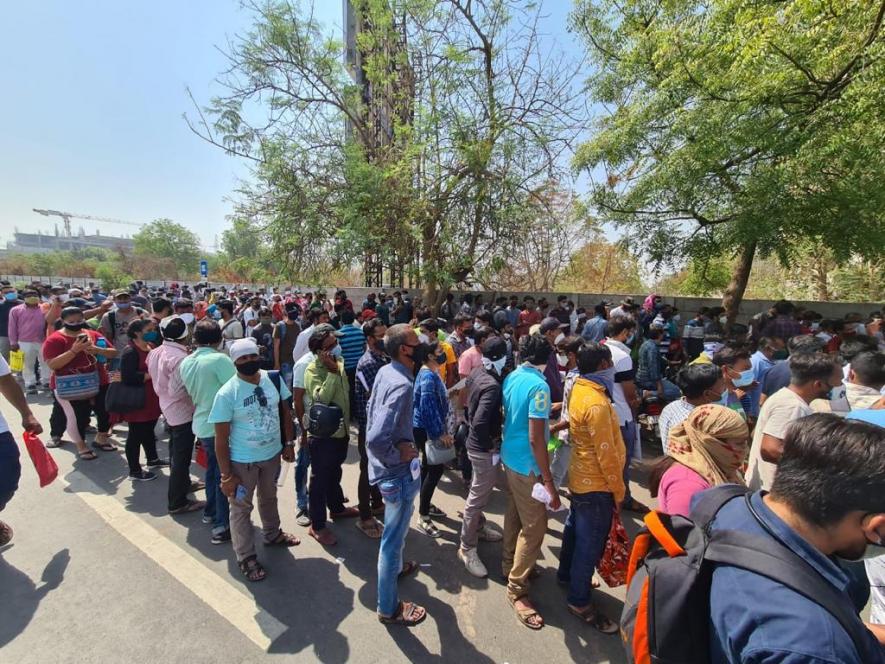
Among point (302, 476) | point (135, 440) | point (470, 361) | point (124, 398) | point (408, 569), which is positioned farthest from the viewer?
point (135, 440)

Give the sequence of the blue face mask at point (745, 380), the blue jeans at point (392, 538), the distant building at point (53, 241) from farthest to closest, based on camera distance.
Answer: the distant building at point (53, 241) → the blue face mask at point (745, 380) → the blue jeans at point (392, 538)

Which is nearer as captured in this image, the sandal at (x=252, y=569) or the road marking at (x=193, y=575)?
the road marking at (x=193, y=575)

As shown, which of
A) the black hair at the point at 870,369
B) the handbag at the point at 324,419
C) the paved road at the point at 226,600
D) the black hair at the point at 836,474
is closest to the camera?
the black hair at the point at 836,474

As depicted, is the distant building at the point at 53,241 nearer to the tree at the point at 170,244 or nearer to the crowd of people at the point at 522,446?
the tree at the point at 170,244

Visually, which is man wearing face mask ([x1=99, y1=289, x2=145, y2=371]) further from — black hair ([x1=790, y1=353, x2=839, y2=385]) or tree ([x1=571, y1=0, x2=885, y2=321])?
tree ([x1=571, y1=0, x2=885, y2=321])

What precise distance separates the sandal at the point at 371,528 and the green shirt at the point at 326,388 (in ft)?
2.79

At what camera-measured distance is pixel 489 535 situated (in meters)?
3.59

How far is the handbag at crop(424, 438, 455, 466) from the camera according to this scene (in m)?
3.29

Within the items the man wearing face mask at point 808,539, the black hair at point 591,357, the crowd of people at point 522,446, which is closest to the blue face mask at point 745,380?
the crowd of people at point 522,446

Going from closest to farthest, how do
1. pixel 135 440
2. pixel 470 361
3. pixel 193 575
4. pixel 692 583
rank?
pixel 692 583
pixel 193 575
pixel 470 361
pixel 135 440

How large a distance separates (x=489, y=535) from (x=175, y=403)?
9.82 ft

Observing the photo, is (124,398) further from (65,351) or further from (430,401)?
(430,401)

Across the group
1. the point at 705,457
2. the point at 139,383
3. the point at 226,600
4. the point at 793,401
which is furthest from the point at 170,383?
the point at 793,401

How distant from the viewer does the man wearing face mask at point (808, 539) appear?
3.01ft
